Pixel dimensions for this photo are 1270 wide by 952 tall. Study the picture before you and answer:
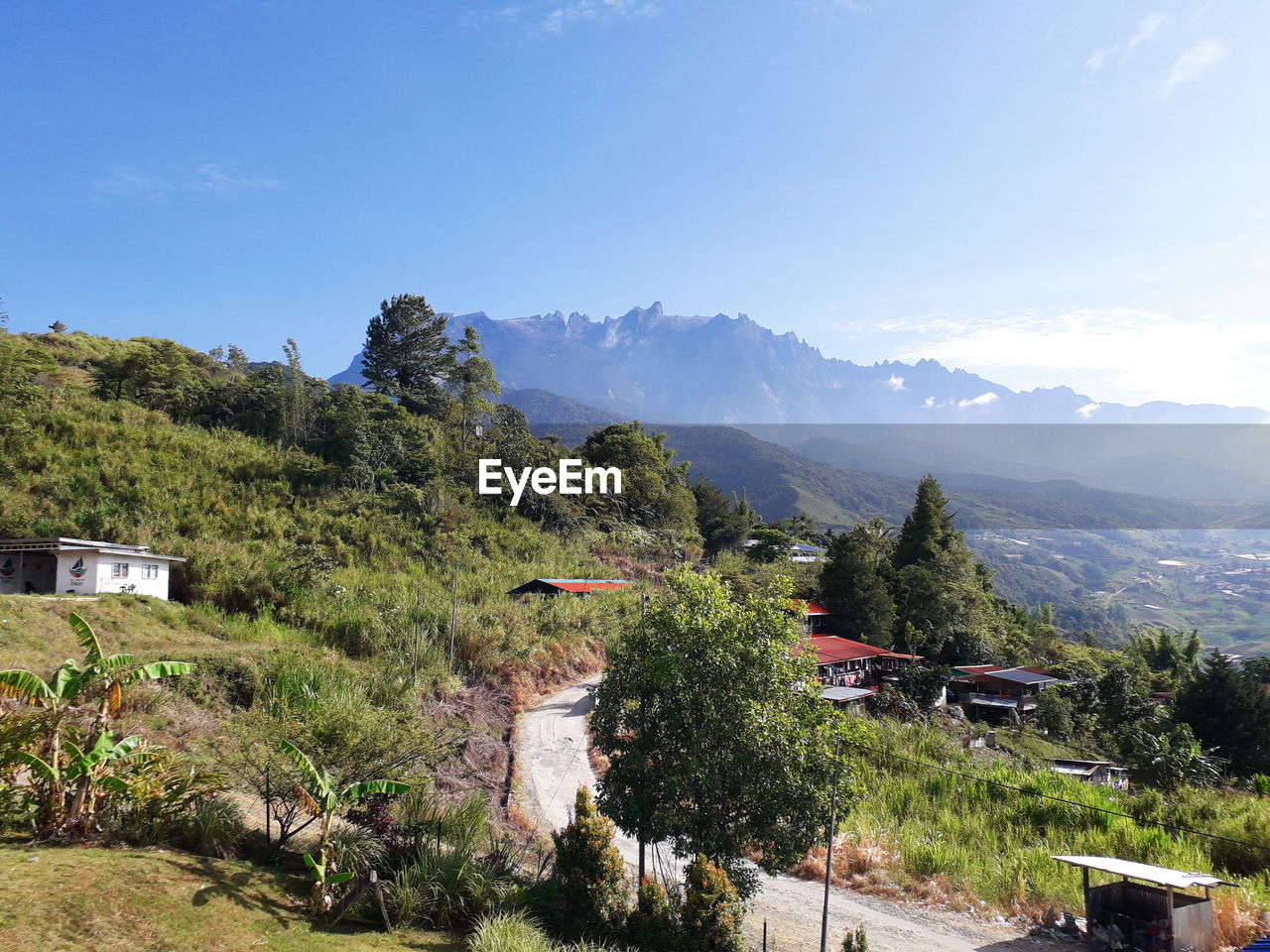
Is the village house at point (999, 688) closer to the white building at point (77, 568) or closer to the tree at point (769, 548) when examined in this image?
the tree at point (769, 548)

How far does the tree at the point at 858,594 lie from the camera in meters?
40.7

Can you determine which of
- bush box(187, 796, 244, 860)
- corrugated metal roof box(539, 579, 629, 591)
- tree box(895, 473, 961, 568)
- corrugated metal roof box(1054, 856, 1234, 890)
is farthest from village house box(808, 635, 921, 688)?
bush box(187, 796, 244, 860)

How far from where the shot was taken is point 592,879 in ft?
31.7

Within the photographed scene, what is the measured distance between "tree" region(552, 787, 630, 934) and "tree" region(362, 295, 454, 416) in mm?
46539

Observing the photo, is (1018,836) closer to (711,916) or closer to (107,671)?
(711,916)

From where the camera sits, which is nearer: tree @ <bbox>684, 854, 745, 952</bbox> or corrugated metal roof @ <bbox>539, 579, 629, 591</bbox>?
tree @ <bbox>684, 854, 745, 952</bbox>

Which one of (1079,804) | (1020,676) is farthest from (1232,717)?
(1079,804)

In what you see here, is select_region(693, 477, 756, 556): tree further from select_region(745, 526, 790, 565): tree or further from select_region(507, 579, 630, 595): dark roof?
select_region(507, 579, 630, 595): dark roof

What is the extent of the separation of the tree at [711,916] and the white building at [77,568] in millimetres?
20412

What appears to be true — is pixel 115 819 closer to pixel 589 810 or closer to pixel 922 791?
pixel 589 810

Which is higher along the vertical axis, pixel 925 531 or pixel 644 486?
pixel 644 486

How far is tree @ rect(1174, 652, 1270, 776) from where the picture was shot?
2839cm

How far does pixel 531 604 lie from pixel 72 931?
73.8 feet

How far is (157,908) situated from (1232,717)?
123 ft
